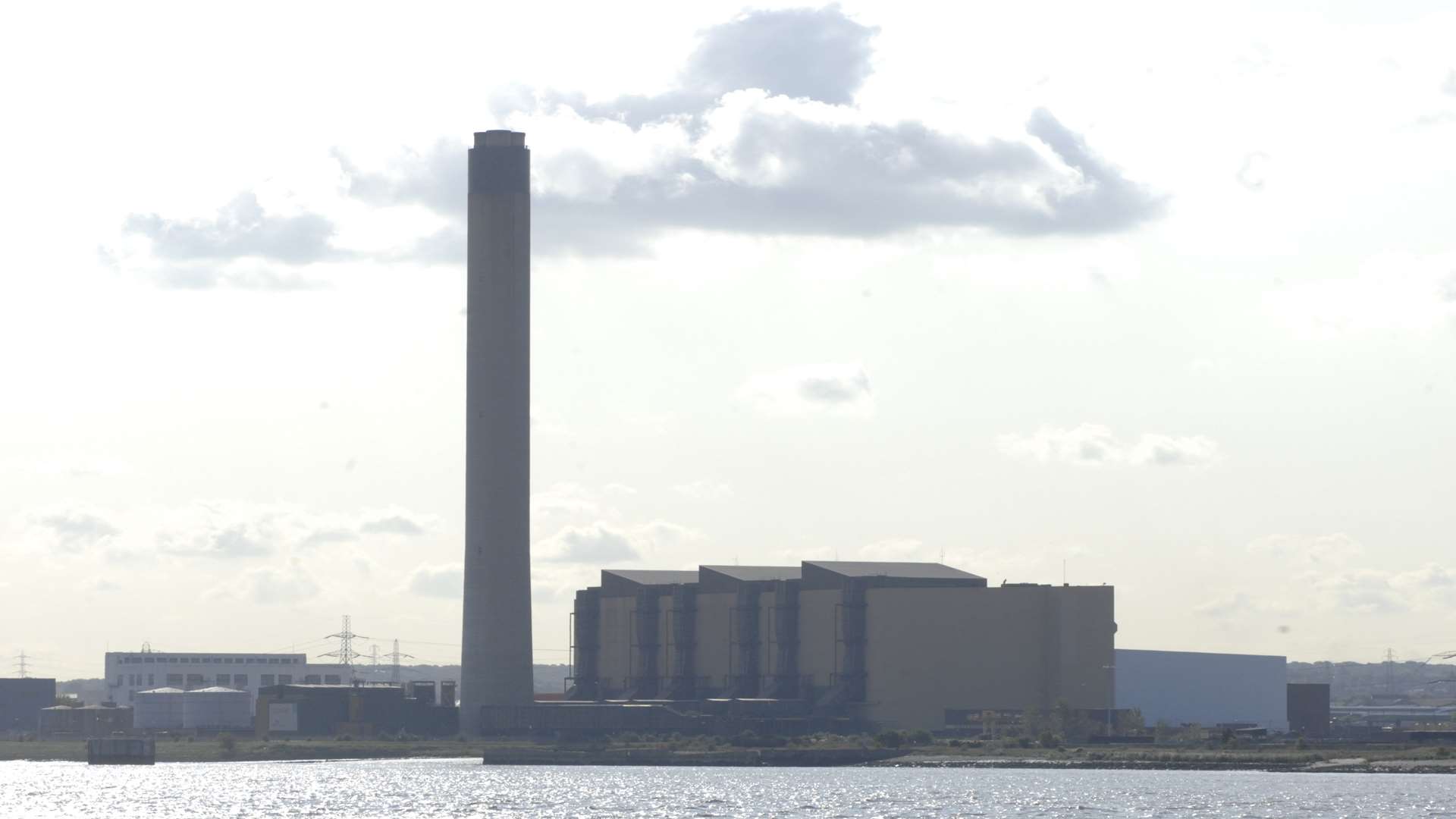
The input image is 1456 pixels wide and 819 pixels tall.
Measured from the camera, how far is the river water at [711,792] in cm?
11450

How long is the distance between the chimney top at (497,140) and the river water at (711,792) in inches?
1827

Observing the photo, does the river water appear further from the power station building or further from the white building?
the white building

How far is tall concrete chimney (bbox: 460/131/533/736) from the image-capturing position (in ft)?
598

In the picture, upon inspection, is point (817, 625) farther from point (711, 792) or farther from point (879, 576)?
point (711, 792)

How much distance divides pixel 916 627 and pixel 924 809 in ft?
230

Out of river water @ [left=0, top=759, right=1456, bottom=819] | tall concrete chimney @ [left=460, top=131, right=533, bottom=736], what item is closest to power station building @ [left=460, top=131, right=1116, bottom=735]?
tall concrete chimney @ [left=460, top=131, right=533, bottom=736]

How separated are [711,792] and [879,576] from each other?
186 feet

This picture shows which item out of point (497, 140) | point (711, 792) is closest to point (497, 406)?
point (497, 140)

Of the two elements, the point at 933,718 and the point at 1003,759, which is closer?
the point at 1003,759

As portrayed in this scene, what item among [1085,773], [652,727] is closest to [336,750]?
[652,727]

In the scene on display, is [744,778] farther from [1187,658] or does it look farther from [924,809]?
[1187,658]

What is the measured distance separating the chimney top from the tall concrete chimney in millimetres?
81

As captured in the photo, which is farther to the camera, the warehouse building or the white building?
the white building

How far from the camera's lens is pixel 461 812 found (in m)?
116
